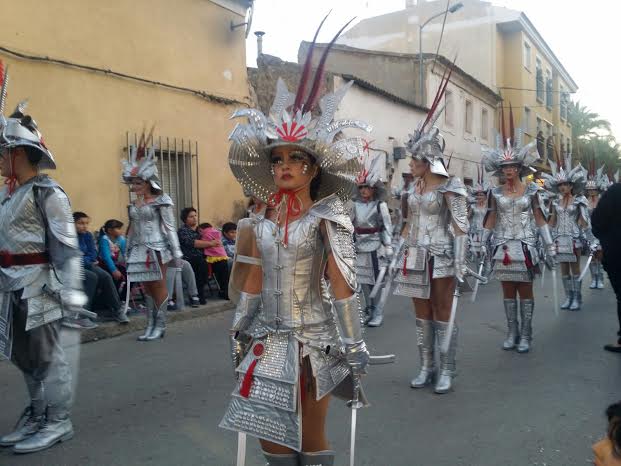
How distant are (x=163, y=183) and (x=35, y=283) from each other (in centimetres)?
770

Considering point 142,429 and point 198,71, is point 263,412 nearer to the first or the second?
point 142,429

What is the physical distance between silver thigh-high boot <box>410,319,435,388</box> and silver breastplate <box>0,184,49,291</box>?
324 centimetres

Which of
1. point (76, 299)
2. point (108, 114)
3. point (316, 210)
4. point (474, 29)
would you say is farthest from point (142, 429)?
point (474, 29)

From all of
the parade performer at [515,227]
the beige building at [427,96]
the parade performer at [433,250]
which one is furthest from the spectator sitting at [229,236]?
the beige building at [427,96]

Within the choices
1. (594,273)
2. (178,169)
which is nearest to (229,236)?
(178,169)

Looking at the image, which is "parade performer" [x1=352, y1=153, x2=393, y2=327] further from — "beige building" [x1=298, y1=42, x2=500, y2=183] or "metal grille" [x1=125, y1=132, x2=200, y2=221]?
"beige building" [x1=298, y1=42, x2=500, y2=183]

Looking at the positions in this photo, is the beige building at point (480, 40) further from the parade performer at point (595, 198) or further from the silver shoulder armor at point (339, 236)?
the silver shoulder armor at point (339, 236)

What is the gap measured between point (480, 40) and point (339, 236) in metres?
34.2

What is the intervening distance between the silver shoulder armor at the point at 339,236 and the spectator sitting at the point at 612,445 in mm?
1201

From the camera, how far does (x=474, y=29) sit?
1355 inches

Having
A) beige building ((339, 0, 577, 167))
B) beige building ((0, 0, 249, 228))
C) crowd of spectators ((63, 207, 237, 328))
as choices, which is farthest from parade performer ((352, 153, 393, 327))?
beige building ((339, 0, 577, 167))

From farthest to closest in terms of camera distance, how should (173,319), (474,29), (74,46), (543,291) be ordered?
(474,29) → (543,291) → (74,46) → (173,319)

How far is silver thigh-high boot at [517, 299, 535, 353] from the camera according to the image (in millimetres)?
7078

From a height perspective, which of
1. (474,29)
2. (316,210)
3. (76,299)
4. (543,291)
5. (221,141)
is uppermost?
(474,29)
